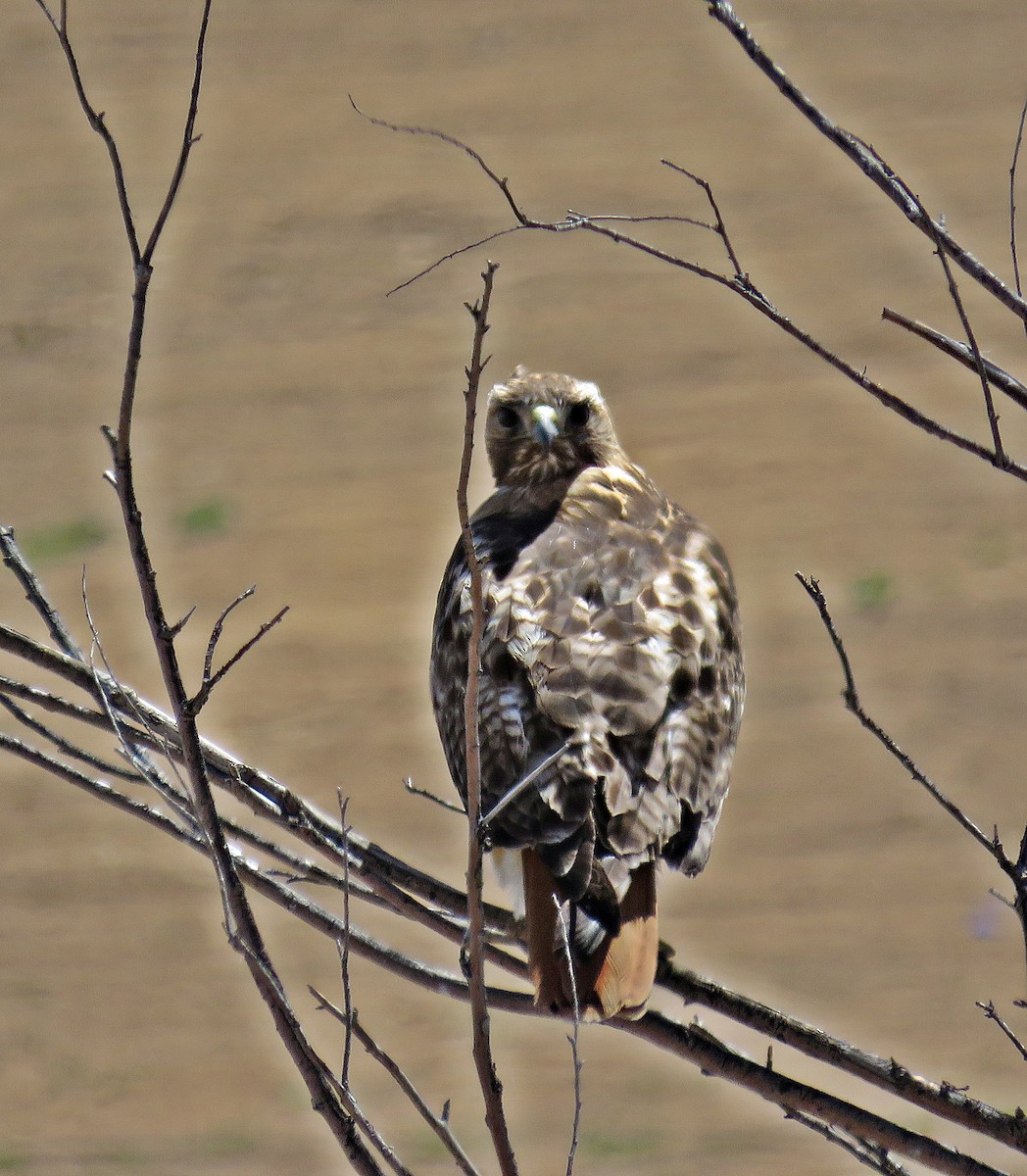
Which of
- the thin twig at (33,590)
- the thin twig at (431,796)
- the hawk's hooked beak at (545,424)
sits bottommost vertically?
the thin twig at (431,796)

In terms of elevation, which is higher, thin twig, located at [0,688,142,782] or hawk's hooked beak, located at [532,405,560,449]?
hawk's hooked beak, located at [532,405,560,449]

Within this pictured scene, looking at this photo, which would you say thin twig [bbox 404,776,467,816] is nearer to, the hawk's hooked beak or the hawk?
the hawk

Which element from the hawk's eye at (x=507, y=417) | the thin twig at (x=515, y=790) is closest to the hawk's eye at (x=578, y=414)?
the hawk's eye at (x=507, y=417)

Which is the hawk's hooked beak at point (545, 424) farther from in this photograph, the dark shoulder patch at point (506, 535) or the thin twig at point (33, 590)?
the thin twig at point (33, 590)

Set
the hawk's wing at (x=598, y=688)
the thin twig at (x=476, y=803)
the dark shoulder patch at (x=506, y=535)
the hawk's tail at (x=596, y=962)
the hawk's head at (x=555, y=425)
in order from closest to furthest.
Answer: the thin twig at (x=476, y=803), the hawk's tail at (x=596, y=962), the hawk's wing at (x=598, y=688), the dark shoulder patch at (x=506, y=535), the hawk's head at (x=555, y=425)

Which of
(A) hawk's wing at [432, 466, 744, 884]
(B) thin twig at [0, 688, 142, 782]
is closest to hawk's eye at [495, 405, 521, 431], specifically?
(A) hawk's wing at [432, 466, 744, 884]

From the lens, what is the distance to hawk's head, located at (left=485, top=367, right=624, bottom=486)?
3.37 meters

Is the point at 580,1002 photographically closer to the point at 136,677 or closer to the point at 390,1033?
the point at 390,1033

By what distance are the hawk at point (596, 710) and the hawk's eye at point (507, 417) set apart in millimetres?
279

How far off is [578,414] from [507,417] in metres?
0.15

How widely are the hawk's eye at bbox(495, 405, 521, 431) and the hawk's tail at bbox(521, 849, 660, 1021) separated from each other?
145cm

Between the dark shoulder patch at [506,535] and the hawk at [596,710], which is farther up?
the dark shoulder patch at [506,535]

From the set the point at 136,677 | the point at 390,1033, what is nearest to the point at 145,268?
the point at 390,1033

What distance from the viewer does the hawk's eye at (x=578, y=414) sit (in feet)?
11.2
